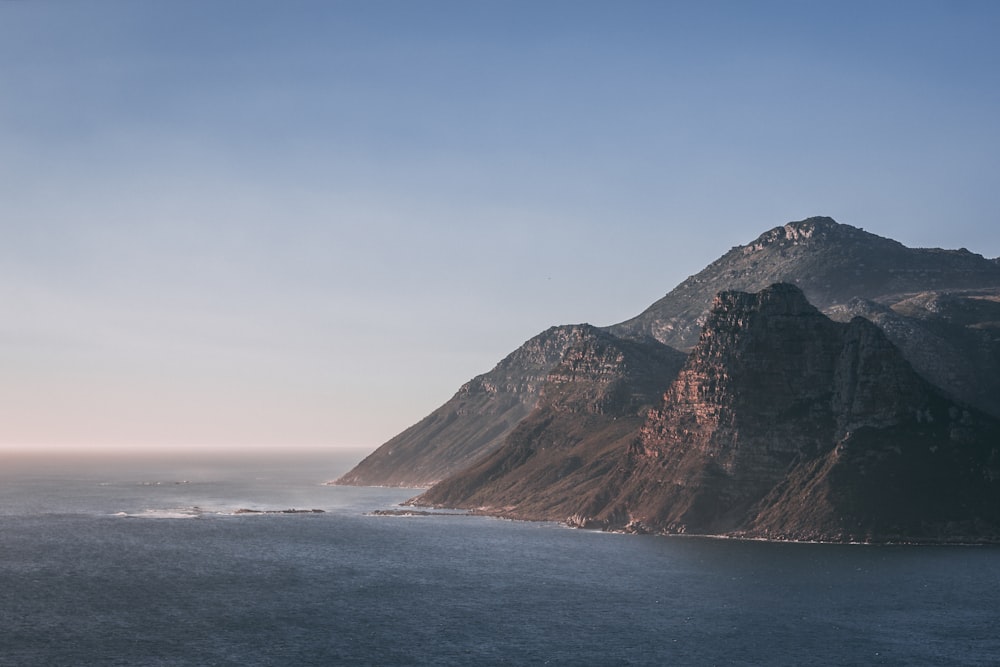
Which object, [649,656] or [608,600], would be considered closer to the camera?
[649,656]

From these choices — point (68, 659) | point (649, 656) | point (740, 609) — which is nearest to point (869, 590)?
point (740, 609)

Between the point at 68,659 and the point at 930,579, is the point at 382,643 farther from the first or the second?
the point at 930,579

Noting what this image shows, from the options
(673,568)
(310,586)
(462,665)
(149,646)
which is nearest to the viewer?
(462,665)

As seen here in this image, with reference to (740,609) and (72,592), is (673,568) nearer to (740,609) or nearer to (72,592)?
(740,609)

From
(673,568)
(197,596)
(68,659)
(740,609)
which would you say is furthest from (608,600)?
(68,659)

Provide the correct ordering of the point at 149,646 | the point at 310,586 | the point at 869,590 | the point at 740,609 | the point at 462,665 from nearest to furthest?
the point at 462,665
the point at 149,646
the point at 740,609
the point at 869,590
the point at 310,586

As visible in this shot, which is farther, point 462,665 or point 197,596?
point 197,596

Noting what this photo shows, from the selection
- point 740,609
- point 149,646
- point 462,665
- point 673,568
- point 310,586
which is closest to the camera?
point 462,665

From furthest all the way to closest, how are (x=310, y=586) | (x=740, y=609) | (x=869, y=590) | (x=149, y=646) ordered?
(x=310, y=586) < (x=869, y=590) < (x=740, y=609) < (x=149, y=646)
